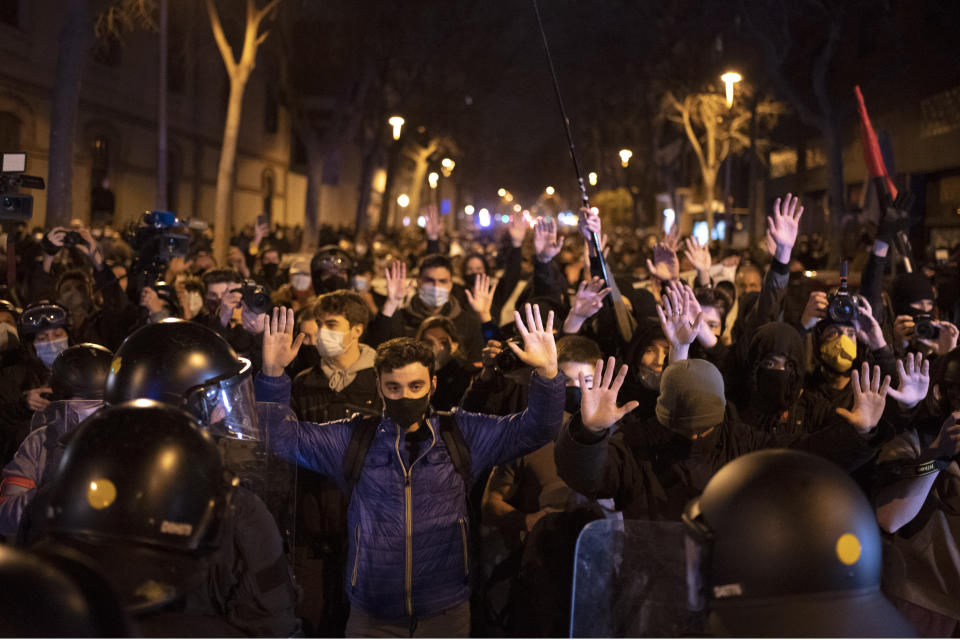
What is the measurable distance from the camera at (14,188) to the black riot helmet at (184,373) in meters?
2.61

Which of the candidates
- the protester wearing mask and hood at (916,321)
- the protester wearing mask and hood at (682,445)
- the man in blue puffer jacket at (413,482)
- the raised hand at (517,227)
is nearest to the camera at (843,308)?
the protester wearing mask and hood at (916,321)

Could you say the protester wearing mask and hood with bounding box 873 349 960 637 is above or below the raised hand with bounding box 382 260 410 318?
below

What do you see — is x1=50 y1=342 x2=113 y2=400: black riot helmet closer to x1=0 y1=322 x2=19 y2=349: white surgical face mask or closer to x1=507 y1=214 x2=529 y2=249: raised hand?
x1=0 y1=322 x2=19 y2=349: white surgical face mask

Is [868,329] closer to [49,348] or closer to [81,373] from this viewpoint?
[81,373]

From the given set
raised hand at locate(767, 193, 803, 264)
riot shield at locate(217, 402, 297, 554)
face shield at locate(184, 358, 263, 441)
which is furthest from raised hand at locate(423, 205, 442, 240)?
face shield at locate(184, 358, 263, 441)

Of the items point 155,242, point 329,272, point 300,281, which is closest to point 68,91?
point 300,281

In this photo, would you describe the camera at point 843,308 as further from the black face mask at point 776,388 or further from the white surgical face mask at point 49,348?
the white surgical face mask at point 49,348

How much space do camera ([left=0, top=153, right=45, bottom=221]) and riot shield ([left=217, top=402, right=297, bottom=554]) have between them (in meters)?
2.59

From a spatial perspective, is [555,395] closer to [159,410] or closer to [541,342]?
[541,342]

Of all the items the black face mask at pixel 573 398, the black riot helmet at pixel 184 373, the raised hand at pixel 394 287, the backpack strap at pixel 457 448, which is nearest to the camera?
the black riot helmet at pixel 184 373

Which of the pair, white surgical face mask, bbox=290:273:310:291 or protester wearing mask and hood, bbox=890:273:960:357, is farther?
white surgical face mask, bbox=290:273:310:291

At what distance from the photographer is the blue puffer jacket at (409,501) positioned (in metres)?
3.78

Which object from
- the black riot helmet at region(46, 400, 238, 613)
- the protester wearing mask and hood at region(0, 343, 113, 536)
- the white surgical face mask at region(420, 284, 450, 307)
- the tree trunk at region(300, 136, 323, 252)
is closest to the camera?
the black riot helmet at region(46, 400, 238, 613)

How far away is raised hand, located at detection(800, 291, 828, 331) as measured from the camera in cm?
574
